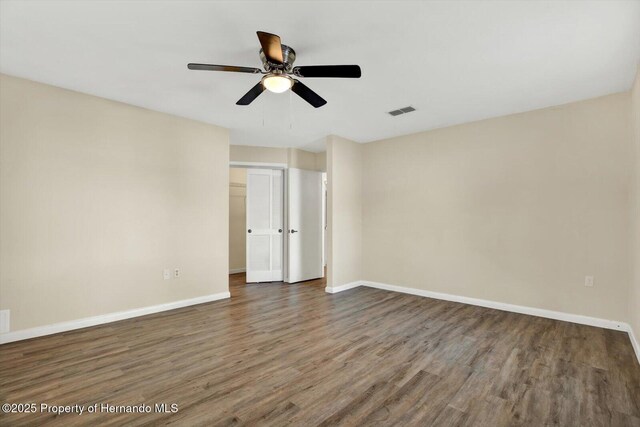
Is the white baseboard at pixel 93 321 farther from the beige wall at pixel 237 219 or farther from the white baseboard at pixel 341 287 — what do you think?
the beige wall at pixel 237 219

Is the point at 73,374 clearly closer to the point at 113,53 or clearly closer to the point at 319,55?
the point at 113,53

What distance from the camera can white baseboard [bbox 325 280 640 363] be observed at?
10.7 feet

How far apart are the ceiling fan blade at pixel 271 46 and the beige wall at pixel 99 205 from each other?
2.50 meters

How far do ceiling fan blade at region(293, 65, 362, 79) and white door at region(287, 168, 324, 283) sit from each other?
3.57 m

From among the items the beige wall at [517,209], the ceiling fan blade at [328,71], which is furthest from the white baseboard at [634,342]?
the ceiling fan blade at [328,71]

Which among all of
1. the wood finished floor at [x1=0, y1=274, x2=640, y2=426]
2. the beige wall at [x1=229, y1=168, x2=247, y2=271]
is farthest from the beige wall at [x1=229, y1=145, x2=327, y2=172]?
the wood finished floor at [x1=0, y1=274, x2=640, y2=426]

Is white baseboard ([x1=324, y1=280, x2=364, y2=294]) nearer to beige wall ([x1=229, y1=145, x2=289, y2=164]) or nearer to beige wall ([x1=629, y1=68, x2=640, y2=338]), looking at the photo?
beige wall ([x1=229, y1=145, x2=289, y2=164])

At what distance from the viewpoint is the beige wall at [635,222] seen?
2.70m

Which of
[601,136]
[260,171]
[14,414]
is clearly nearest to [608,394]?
[601,136]

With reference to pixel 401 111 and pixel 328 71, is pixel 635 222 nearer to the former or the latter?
pixel 401 111

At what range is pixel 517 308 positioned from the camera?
3920 millimetres

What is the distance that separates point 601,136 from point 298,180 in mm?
4410

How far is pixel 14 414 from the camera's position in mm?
Result: 1876

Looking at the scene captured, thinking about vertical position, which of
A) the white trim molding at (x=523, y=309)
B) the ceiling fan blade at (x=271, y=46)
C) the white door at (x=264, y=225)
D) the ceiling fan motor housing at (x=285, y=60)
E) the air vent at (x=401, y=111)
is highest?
the air vent at (x=401, y=111)
